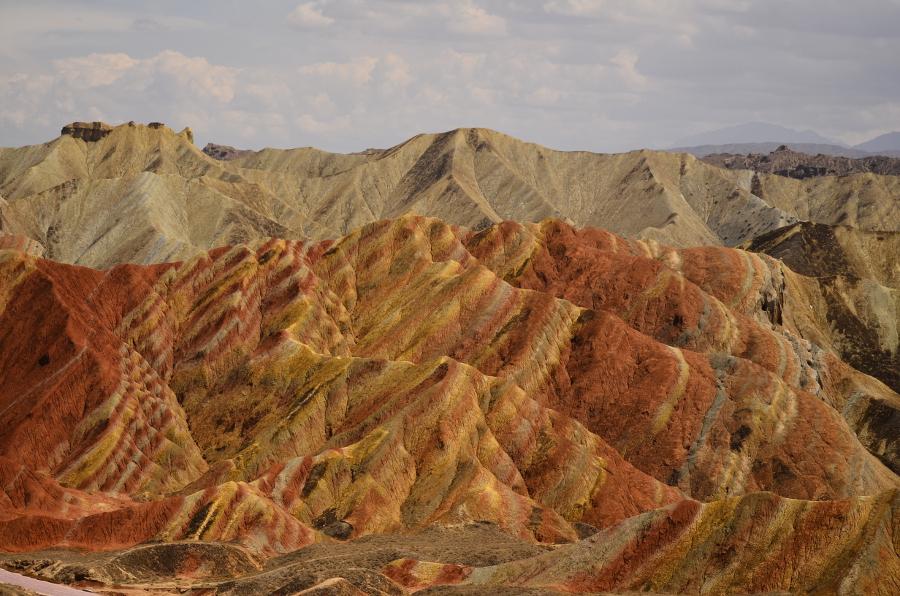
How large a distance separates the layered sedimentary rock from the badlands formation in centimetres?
29

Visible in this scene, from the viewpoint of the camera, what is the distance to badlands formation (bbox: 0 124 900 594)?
264 ft

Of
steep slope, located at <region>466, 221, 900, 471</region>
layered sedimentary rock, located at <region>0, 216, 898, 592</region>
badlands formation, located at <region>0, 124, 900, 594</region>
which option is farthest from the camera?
steep slope, located at <region>466, 221, 900, 471</region>

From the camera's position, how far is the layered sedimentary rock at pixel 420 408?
99188 millimetres

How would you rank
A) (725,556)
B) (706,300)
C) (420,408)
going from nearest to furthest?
(725,556) → (420,408) → (706,300)

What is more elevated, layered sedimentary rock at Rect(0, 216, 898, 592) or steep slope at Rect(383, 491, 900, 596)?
steep slope at Rect(383, 491, 900, 596)

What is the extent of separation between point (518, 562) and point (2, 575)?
3560 centimetres

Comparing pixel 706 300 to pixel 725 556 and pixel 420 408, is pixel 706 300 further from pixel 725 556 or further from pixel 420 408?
pixel 725 556

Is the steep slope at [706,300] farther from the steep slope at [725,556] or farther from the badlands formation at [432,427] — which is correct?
the steep slope at [725,556]

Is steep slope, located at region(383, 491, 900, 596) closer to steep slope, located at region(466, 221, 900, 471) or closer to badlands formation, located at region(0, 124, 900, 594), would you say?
badlands formation, located at region(0, 124, 900, 594)

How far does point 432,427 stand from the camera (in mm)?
111938

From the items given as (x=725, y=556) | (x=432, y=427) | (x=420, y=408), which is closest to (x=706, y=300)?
(x=420, y=408)

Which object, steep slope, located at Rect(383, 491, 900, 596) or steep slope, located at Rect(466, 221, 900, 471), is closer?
steep slope, located at Rect(383, 491, 900, 596)

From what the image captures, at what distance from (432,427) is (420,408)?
2.62 metres

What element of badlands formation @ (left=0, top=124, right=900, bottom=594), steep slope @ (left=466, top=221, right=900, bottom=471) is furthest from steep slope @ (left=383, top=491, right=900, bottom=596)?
steep slope @ (left=466, top=221, right=900, bottom=471)
